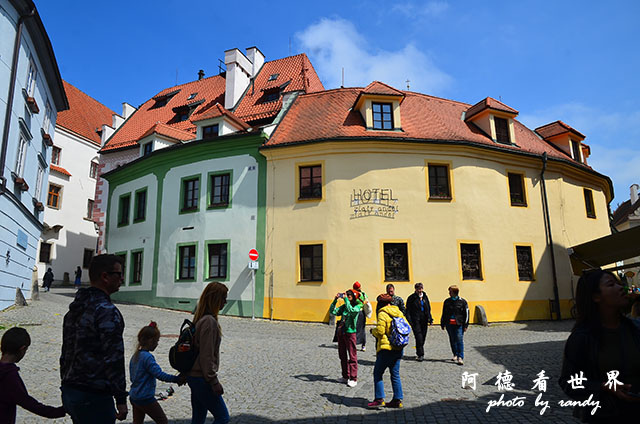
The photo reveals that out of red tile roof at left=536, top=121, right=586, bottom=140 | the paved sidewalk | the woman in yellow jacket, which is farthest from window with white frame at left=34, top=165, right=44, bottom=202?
red tile roof at left=536, top=121, right=586, bottom=140

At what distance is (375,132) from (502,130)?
6864mm

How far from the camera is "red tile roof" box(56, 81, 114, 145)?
37.1m

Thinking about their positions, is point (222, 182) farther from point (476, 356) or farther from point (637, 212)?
point (637, 212)

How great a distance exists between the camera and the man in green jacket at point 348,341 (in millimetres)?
7492

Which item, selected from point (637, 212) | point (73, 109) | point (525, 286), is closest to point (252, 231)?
point (525, 286)

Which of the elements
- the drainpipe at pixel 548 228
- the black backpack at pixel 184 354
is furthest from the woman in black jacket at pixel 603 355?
the drainpipe at pixel 548 228

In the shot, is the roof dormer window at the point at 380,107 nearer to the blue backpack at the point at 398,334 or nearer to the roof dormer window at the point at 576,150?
the roof dormer window at the point at 576,150

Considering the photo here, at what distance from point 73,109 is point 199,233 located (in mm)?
27741

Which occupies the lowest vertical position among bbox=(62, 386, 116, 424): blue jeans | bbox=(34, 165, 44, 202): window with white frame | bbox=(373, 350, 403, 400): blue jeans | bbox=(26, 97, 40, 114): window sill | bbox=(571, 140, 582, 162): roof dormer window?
bbox=(373, 350, 403, 400): blue jeans

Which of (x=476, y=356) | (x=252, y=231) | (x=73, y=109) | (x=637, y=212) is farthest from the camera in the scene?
(x=637, y=212)

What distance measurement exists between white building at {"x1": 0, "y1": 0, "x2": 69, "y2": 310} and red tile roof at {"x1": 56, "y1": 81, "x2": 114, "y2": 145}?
20295 millimetres

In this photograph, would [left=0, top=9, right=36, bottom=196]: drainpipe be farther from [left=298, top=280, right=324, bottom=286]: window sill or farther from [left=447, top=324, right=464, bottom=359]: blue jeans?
[left=447, top=324, right=464, bottom=359]: blue jeans

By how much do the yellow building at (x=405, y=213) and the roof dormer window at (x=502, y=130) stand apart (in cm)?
32

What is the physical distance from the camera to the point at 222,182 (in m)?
19.9
